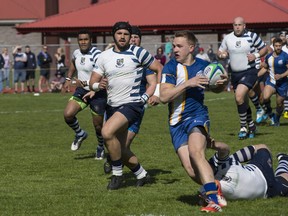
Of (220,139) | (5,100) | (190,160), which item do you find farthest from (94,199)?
(5,100)

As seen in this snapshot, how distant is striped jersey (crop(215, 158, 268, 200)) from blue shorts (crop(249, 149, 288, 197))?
64 mm

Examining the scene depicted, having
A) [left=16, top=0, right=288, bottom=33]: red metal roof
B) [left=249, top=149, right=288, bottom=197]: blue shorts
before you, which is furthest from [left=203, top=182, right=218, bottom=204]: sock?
[left=16, top=0, right=288, bottom=33]: red metal roof

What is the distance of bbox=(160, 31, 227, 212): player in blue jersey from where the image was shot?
893 centimetres

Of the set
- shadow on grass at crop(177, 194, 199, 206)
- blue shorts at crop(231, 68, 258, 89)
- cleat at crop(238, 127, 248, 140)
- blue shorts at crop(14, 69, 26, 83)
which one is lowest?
blue shorts at crop(14, 69, 26, 83)

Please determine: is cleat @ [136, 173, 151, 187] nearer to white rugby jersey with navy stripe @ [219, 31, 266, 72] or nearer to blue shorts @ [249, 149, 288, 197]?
blue shorts @ [249, 149, 288, 197]

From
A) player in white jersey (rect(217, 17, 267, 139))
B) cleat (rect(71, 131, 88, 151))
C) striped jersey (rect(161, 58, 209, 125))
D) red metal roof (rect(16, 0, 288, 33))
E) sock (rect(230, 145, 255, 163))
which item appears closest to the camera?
striped jersey (rect(161, 58, 209, 125))

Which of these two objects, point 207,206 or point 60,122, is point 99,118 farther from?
point 60,122

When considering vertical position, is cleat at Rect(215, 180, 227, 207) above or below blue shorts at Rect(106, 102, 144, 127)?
below

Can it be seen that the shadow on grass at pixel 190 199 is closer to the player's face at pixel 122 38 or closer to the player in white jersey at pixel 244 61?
the player's face at pixel 122 38

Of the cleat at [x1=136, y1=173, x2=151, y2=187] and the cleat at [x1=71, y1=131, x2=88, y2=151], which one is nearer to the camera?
the cleat at [x1=136, y1=173, x2=151, y2=187]

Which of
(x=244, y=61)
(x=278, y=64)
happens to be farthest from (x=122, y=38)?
(x=278, y=64)

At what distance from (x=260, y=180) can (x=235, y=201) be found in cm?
35

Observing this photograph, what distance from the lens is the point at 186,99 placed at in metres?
9.25

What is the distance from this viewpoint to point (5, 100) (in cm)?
3083
